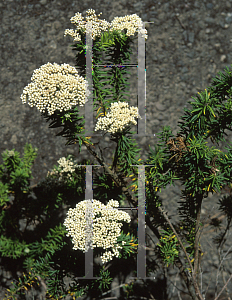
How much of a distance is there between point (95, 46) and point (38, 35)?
4.27 ft

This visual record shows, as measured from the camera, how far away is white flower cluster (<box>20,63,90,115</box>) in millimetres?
1040

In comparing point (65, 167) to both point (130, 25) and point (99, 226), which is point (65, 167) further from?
point (130, 25)

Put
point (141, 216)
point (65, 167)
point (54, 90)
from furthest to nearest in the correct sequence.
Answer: point (65, 167) → point (141, 216) → point (54, 90)

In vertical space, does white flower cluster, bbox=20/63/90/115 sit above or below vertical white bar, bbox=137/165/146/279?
above

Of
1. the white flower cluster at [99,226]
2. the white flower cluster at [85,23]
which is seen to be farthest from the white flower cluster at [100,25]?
the white flower cluster at [99,226]

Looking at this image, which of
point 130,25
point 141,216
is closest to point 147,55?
point 130,25

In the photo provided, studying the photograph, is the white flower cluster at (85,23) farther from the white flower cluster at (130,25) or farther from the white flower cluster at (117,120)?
the white flower cluster at (117,120)

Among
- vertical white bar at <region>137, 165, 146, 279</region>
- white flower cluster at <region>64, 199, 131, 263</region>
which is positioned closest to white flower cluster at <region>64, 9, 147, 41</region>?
vertical white bar at <region>137, 165, 146, 279</region>

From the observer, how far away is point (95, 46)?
127 centimetres

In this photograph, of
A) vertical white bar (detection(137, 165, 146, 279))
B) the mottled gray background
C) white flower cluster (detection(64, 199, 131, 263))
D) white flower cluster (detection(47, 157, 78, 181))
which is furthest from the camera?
the mottled gray background

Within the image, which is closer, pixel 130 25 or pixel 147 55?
pixel 130 25

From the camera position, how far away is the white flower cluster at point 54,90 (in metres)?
1.04

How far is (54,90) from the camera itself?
1.04 m

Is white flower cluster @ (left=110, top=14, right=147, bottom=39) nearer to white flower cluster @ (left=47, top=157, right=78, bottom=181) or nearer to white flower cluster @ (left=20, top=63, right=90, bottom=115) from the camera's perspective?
white flower cluster @ (left=20, top=63, right=90, bottom=115)
